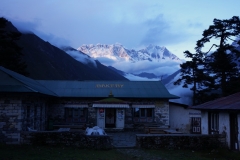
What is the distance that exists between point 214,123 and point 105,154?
6468 millimetres

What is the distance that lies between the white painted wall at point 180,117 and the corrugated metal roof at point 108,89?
153 cm

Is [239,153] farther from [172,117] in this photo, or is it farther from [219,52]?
[219,52]

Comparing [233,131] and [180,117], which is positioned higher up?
[180,117]

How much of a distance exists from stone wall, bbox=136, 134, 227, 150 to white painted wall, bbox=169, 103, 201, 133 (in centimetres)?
1193

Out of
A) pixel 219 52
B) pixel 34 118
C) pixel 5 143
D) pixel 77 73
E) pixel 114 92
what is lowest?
pixel 5 143

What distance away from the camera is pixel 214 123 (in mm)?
15180

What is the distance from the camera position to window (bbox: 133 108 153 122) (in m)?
25.4

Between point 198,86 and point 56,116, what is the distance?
15.1 metres

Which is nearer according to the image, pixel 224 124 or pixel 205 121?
pixel 224 124

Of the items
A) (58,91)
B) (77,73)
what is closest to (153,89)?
(58,91)

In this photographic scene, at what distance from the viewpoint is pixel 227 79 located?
2755 centimetres

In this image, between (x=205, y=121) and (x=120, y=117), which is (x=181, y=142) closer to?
(x=205, y=121)

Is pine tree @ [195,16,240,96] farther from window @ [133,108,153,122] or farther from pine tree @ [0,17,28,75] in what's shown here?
pine tree @ [0,17,28,75]

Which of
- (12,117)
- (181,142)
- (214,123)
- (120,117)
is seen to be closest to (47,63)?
(120,117)
